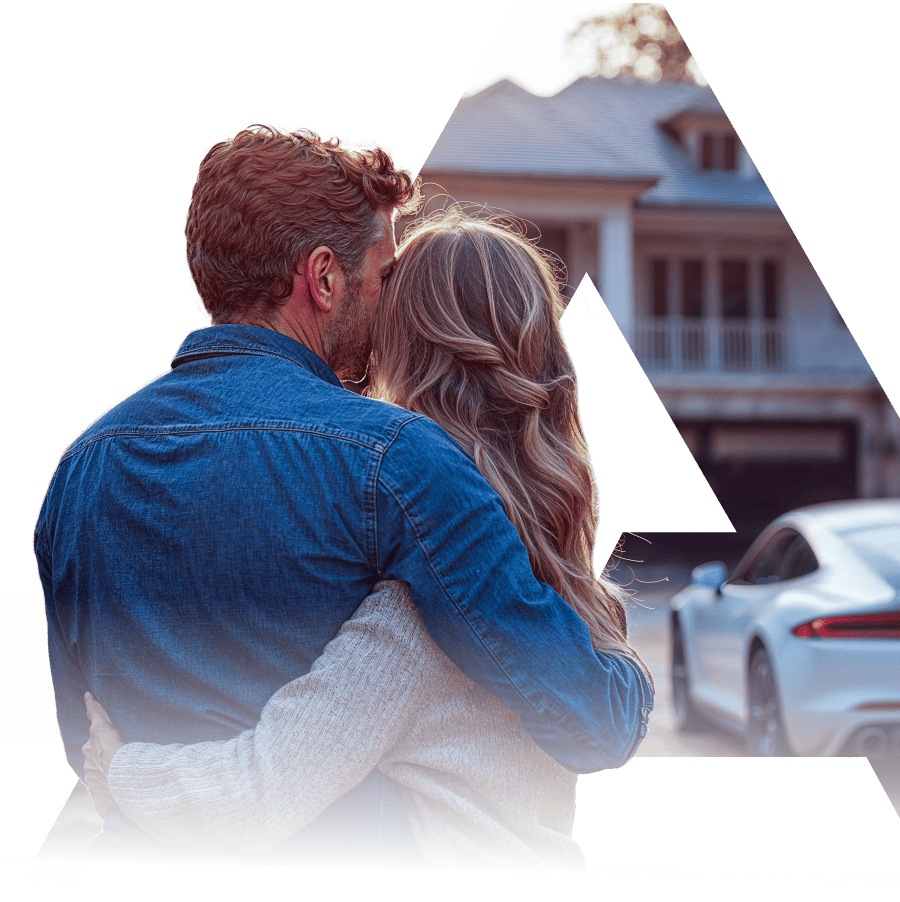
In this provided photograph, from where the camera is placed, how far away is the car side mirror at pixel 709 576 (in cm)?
578

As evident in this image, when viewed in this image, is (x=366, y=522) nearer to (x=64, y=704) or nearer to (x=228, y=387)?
(x=228, y=387)

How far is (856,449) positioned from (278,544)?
15.1 feet

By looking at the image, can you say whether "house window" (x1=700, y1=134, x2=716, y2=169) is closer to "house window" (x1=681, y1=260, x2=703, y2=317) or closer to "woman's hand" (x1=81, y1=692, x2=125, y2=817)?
"house window" (x1=681, y1=260, x2=703, y2=317)

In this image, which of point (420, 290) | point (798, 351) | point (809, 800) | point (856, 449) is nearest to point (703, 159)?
point (856, 449)

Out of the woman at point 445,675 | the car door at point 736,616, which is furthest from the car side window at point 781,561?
the woman at point 445,675

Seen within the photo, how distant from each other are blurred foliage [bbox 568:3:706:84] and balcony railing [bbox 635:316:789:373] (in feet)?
6.59

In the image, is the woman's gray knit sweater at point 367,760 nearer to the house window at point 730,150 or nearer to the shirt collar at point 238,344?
the shirt collar at point 238,344

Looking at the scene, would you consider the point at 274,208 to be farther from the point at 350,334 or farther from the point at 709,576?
the point at 709,576

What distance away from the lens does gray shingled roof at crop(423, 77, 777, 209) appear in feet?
14.1

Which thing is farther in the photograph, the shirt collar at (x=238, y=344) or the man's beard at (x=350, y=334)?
the man's beard at (x=350, y=334)

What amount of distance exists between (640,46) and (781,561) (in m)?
2.51

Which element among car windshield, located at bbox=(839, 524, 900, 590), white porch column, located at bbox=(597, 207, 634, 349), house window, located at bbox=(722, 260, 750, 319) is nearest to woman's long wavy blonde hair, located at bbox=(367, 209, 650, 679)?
car windshield, located at bbox=(839, 524, 900, 590)

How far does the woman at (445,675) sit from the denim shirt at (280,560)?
2.2 inches

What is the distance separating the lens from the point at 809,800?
4.04m
